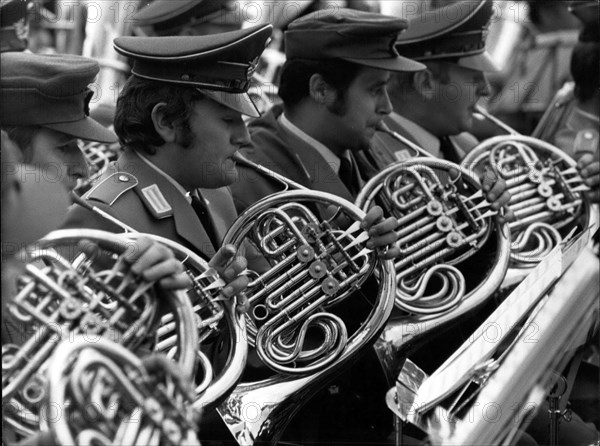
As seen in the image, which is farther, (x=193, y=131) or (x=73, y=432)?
(x=193, y=131)

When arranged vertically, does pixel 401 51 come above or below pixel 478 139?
above

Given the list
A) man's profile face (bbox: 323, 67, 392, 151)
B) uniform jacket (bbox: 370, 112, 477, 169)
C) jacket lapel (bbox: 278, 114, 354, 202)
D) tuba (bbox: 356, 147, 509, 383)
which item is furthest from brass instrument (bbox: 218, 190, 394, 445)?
uniform jacket (bbox: 370, 112, 477, 169)

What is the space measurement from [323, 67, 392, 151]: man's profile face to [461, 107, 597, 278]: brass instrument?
428 mm

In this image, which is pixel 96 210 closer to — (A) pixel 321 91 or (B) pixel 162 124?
(B) pixel 162 124

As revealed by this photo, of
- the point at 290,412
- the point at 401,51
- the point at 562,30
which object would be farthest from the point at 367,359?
the point at 562,30

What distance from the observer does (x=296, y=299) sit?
377 cm

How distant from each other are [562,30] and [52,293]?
7860mm

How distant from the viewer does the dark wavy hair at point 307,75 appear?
15.8ft

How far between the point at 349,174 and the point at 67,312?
8.25 ft

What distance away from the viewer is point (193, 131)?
3926mm

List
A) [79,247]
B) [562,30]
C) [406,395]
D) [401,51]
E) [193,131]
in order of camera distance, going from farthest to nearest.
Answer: [562,30] < [401,51] < [193,131] < [406,395] < [79,247]

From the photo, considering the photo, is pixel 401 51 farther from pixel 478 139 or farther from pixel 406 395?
pixel 406 395

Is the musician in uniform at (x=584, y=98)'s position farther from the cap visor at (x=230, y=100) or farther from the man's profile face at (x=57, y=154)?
the man's profile face at (x=57, y=154)

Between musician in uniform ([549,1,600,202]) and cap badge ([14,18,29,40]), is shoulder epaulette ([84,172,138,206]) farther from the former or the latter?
musician in uniform ([549,1,600,202])
